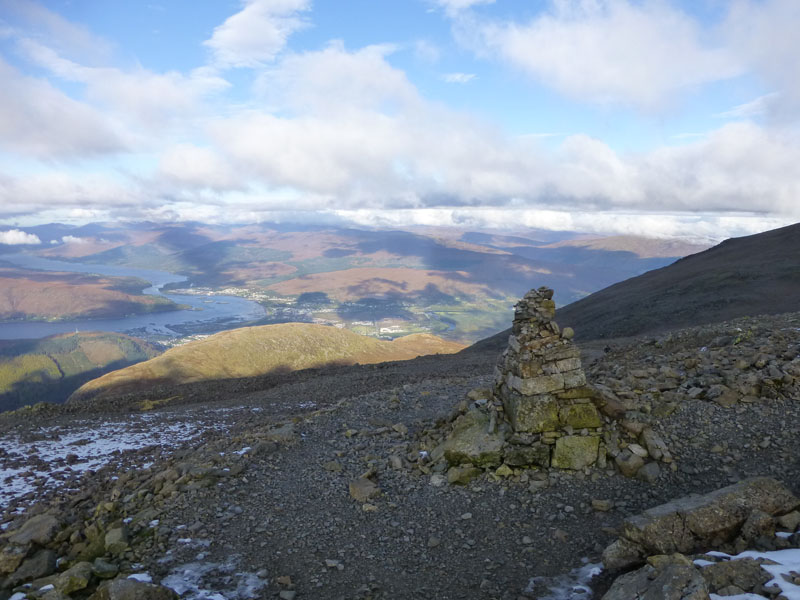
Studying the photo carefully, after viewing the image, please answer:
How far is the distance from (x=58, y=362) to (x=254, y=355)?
12107 cm

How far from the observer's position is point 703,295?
Result: 131 ft

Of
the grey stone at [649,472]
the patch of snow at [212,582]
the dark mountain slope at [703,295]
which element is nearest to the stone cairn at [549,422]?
the grey stone at [649,472]

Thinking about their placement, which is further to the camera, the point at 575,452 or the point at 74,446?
the point at 74,446

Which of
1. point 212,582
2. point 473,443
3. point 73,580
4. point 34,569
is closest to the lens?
point 73,580

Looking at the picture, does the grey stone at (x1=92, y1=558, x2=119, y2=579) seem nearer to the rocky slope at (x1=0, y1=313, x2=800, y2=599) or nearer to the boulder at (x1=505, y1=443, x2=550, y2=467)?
the rocky slope at (x1=0, y1=313, x2=800, y2=599)

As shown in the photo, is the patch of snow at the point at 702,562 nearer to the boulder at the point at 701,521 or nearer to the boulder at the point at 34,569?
the boulder at the point at 701,521

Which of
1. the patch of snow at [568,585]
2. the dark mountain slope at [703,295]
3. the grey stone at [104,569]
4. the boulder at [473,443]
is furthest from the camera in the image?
the dark mountain slope at [703,295]

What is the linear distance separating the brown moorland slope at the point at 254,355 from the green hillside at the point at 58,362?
69018 millimetres

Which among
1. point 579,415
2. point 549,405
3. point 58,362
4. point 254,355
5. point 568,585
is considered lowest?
point 58,362

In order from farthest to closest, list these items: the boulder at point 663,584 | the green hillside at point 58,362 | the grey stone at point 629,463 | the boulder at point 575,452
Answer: the green hillside at point 58,362
the boulder at point 575,452
the grey stone at point 629,463
the boulder at point 663,584

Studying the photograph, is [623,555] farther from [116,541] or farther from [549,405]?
[116,541]

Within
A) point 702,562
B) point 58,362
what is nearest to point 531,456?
point 702,562

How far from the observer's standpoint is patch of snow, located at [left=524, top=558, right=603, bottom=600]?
6484mm

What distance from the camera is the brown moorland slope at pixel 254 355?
169 feet
